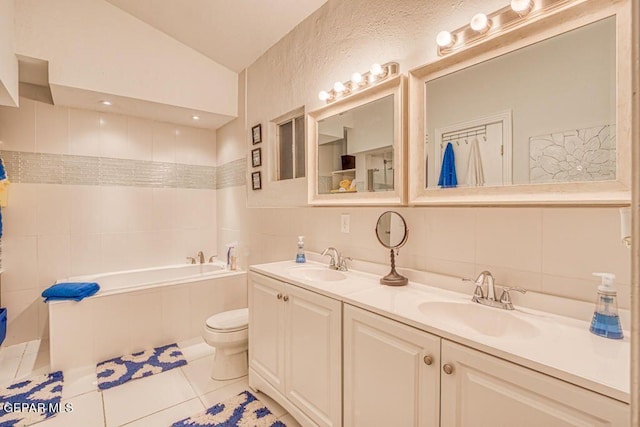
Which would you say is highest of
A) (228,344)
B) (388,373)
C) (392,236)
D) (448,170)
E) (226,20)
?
(226,20)

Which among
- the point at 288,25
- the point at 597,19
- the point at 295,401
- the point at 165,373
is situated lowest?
the point at 165,373

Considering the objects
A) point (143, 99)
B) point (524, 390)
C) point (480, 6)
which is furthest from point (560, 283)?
point (143, 99)

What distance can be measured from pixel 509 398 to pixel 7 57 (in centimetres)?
317

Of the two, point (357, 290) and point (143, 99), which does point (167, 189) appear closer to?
point (143, 99)

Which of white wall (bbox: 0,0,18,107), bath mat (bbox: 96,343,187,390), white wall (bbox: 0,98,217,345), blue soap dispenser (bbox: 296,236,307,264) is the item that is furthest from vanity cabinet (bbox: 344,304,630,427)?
white wall (bbox: 0,98,217,345)

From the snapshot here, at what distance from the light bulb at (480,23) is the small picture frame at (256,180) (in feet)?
6.72

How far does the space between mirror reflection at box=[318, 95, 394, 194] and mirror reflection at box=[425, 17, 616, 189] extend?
26 cm

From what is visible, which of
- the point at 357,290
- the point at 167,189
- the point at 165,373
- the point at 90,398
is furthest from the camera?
the point at 167,189

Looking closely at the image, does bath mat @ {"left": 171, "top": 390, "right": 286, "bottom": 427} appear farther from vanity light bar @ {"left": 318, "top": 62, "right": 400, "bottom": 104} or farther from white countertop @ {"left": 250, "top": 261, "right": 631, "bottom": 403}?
vanity light bar @ {"left": 318, "top": 62, "right": 400, "bottom": 104}

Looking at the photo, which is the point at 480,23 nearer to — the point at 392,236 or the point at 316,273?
the point at 392,236

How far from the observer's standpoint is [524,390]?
0.83 metres

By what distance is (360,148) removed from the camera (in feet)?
6.27

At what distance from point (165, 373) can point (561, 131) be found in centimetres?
274

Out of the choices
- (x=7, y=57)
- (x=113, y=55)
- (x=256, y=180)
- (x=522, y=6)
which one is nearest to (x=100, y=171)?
(x=113, y=55)
